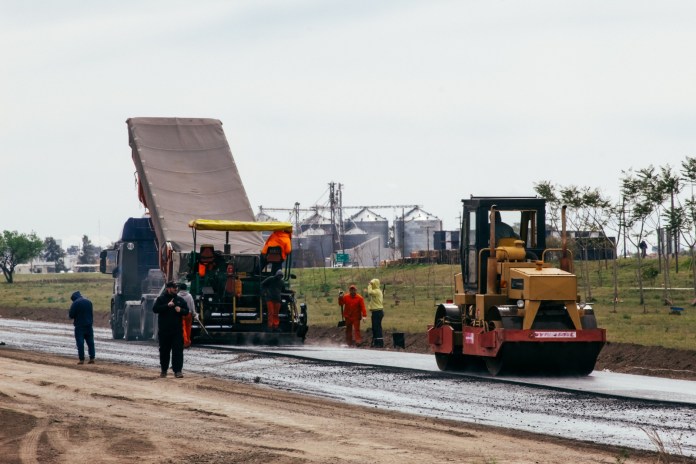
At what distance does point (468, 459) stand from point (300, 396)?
6502 millimetres

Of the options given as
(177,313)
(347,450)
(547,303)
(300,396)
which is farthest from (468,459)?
(177,313)

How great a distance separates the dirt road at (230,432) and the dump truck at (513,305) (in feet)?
13.4

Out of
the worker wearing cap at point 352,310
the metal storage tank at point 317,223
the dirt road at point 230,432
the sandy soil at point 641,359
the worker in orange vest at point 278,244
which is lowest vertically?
the dirt road at point 230,432

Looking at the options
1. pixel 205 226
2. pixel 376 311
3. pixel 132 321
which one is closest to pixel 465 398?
pixel 376 311

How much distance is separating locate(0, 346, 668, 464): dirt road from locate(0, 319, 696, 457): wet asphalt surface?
23.3 inches

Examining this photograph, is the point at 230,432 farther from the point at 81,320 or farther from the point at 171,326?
the point at 81,320

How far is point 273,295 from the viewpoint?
29.9 meters

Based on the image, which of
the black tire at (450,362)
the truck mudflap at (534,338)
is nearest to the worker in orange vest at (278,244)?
the black tire at (450,362)

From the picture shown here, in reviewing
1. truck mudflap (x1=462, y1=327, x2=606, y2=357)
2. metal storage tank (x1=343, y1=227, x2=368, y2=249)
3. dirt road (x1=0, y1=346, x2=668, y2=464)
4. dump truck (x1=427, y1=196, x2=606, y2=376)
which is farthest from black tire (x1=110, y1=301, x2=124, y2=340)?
metal storage tank (x1=343, y1=227, x2=368, y2=249)

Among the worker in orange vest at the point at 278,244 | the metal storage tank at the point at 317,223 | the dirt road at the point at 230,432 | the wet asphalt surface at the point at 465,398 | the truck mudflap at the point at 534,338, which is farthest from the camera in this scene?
the metal storage tank at the point at 317,223

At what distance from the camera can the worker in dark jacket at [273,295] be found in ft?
97.8

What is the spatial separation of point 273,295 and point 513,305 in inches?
406

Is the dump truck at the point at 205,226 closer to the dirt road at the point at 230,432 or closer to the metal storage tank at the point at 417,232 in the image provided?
the dirt road at the point at 230,432

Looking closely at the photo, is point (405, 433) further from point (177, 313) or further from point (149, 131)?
point (149, 131)
